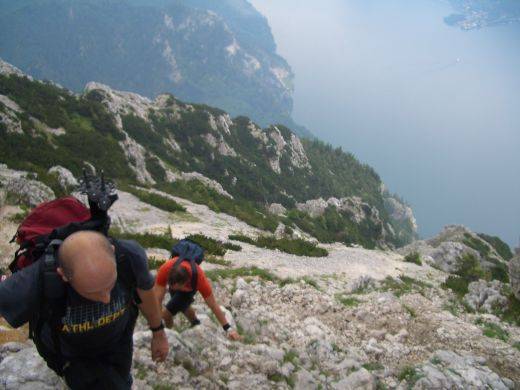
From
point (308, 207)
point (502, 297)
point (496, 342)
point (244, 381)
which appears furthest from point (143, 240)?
point (308, 207)

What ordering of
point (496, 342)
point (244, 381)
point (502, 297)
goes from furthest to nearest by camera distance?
1. point (502, 297)
2. point (496, 342)
3. point (244, 381)

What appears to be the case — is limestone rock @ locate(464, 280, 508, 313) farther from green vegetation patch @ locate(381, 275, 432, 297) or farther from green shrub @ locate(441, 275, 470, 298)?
green vegetation patch @ locate(381, 275, 432, 297)

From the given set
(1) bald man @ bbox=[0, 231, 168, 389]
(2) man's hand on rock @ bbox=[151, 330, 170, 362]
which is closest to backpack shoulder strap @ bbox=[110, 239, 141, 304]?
(1) bald man @ bbox=[0, 231, 168, 389]

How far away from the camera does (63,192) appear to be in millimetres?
20688

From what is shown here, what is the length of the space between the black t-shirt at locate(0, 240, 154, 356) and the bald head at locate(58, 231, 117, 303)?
24cm

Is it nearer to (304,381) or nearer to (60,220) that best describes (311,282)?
(304,381)

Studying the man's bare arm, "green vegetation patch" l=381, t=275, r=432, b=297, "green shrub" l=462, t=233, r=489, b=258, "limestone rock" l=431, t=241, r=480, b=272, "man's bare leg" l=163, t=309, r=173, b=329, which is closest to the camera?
the man's bare arm

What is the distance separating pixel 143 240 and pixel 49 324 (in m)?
11.9

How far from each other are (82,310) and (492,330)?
429 inches

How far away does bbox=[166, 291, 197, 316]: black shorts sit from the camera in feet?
20.8

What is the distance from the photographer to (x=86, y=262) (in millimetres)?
2920

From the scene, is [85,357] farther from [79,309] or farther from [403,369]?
A: [403,369]

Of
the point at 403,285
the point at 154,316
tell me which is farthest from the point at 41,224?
the point at 403,285

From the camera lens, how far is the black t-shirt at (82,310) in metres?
3.01
